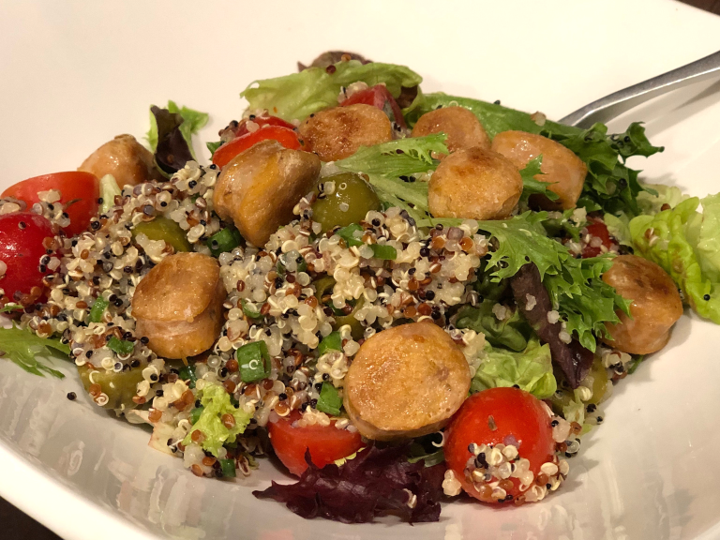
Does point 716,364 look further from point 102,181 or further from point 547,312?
point 102,181

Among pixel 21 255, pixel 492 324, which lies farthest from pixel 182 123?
pixel 492 324

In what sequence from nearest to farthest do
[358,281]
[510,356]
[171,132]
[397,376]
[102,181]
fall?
[397,376] < [358,281] < [510,356] < [102,181] < [171,132]

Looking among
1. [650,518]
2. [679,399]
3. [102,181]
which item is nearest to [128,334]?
[102,181]

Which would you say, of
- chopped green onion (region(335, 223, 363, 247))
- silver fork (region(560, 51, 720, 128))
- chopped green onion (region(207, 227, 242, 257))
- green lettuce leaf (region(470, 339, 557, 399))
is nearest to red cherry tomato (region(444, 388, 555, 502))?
green lettuce leaf (region(470, 339, 557, 399))

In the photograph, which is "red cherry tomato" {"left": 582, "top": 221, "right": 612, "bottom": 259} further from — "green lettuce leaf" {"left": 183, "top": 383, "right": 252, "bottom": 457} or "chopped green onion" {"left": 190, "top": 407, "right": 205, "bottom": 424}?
"chopped green onion" {"left": 190, "top": 407, "right": 205, "bottom": 424}

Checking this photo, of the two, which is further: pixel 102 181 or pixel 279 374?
pixel 102 181

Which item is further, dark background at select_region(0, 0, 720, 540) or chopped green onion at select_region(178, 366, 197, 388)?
dark background at select_region(0, 0, 720, 540)

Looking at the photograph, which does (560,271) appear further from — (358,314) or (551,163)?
(358,314)
